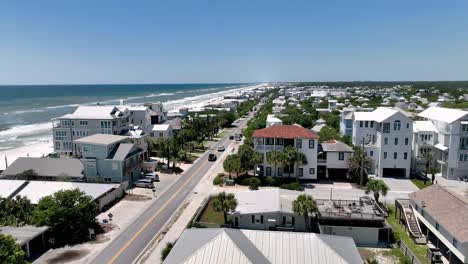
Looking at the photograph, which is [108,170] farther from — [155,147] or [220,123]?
[220,123]

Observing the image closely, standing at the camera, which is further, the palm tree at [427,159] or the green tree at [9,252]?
the palm tree at [427,159]

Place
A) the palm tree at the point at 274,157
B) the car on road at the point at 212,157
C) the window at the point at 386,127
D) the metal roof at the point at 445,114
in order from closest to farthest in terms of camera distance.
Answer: the palm tree at the point at 274,157 → the metal roof at the point at 445,114 → the window at the point at 386,127 → the car on road at the point at 212,157

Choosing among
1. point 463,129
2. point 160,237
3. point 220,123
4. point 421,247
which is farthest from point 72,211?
point 220,123

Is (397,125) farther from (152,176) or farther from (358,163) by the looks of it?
(152,176)

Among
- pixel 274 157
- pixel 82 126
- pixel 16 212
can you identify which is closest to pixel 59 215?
pixel 16 212

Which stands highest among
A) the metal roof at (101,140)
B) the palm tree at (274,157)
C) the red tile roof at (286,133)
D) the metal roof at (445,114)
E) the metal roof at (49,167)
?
the metal roof at (445,114)

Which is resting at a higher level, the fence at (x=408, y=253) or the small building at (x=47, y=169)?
the small building at (x=47, y=169)

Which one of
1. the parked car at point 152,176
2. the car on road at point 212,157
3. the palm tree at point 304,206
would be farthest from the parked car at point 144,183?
the palm tree at point 304,206

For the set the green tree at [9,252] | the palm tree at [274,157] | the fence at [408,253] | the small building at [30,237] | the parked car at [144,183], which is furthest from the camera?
the parked car at [144,183]

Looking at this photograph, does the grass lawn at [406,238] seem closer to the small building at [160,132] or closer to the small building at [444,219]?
the small building at [444,219]
